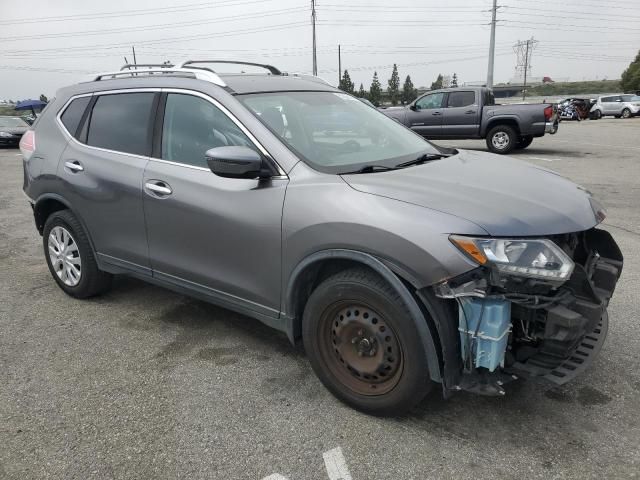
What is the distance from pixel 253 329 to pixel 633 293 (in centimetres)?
310

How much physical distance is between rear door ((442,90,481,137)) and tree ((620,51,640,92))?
5800 cm

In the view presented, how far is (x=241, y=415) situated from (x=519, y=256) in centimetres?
163

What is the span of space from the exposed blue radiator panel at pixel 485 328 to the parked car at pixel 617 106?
121 feet

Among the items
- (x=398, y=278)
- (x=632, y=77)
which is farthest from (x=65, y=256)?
(x=632, y=77)

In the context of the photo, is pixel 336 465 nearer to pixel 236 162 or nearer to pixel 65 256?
pixel 236 162

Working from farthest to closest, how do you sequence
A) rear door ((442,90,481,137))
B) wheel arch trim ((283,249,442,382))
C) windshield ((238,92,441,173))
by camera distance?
rear door ((442,90,481,137)), windshield ((238,92,441,173)), wheel arch trim ((283,249,442,382))

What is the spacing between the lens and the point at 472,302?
228cm

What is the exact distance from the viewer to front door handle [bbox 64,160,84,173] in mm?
3912

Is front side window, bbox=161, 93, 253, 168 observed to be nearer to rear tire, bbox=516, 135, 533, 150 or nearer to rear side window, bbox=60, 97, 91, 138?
rear side window, bbox=60, 97, 91, 138

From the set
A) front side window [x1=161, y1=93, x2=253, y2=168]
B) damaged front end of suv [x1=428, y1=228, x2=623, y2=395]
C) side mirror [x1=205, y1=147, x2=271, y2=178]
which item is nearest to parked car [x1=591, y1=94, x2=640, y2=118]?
damaged front end of suv [x1=428, y1=228, x2=623, y2=395]

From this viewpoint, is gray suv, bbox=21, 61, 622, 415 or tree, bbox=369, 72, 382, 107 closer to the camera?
gray suv, bbox=21, 61, 622, 415

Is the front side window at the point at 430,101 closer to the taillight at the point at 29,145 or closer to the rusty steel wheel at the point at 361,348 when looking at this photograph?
the taillight at the point at 29,145

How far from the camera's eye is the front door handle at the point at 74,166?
391cm

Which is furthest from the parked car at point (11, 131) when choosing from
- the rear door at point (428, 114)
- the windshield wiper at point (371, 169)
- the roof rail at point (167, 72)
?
the windshield wiper at point (371, 169)
